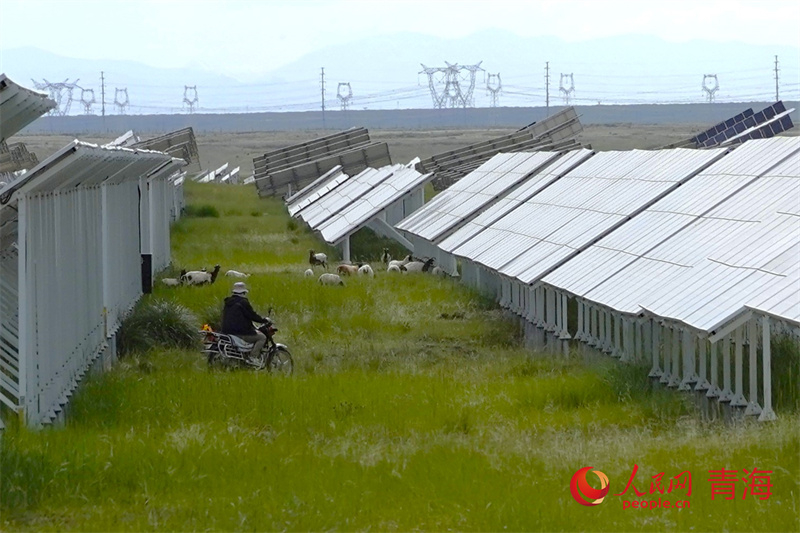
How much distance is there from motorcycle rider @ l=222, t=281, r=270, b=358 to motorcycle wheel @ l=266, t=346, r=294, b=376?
1.24ft

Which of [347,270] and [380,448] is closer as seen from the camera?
[380,448]

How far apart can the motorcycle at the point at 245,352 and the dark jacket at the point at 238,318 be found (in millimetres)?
104

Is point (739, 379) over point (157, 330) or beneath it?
over

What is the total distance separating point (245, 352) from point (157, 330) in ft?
6.91

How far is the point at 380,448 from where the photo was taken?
33.6 ft

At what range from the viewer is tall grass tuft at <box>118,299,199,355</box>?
1659 cm

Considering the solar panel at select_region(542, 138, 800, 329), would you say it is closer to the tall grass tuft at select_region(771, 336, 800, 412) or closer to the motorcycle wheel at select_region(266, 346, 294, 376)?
the tall grass tuft at select_region(771, 336, 800, 412)

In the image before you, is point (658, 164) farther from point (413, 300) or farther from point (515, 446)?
point (515, 446)

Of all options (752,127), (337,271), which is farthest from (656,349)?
(752,127)

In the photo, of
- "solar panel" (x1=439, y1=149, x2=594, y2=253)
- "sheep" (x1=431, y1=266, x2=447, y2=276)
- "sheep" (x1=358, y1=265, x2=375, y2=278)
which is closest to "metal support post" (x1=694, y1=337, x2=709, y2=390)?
"solar panel" (x1=439, y1=149, x2=594, y2=253)

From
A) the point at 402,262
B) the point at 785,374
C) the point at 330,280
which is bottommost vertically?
the point at 402,262

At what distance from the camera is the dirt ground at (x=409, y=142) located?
101 metres

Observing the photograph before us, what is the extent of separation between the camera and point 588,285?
46.3ft

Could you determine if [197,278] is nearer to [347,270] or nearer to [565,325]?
[347,270]
